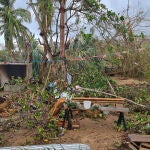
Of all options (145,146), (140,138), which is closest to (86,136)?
(140,138)

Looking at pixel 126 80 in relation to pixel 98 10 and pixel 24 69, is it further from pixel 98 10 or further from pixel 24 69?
pixel 98 10

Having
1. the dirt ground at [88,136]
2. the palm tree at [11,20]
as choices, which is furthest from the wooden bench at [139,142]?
the palm tree at [11,20]

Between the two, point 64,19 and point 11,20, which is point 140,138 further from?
point 11,20

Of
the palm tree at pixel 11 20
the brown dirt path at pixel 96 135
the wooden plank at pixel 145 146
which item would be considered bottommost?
the brown dirt path at pixel 96 135

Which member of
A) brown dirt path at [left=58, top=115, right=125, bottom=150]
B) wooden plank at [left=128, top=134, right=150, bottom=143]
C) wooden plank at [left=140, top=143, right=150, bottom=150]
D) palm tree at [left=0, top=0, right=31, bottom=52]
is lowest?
brown dirt path at [left=58, top=115, right=125, bottom=150]

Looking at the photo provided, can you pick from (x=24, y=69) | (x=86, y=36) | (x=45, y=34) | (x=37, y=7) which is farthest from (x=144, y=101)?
(x=24, y=69)

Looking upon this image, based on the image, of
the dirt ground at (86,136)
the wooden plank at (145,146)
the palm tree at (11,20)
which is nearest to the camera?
the wooden plank at (145,146)

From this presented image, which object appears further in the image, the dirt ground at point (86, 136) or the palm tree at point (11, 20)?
the palm tree at point (11, 20)

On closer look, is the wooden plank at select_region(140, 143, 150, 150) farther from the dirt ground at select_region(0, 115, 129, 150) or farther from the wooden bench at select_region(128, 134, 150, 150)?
the dirt ground at select_region(0, 115, 129, 150)

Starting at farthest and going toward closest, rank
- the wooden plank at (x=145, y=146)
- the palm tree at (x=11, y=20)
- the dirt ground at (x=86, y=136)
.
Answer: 1. the palm tree at (x=11, y=20)
2. the dirt ground at (x=86, y=136)
3. the wooden plank at (x=145, y=146)

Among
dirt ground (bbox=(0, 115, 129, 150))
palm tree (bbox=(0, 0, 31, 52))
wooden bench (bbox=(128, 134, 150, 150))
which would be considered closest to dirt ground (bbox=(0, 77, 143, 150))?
dirt ground (bbox=(0, 115, 129, 150))

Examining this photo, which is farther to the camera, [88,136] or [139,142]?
[88,136]

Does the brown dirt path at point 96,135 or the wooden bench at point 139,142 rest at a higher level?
the wooden bench at point 139,142

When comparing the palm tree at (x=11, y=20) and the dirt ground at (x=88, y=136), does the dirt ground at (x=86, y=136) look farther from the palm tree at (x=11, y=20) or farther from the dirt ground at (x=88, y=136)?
the palm tree at (x=11, y=20)
